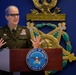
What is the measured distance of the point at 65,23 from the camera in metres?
4.05

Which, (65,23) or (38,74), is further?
(65,23)

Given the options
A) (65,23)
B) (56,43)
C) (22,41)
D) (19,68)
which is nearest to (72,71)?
(56,43)

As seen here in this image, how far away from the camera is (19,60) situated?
→ 1.87 metres

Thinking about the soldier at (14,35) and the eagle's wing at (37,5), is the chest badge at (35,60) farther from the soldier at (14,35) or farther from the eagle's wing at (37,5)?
the eagle's wing at (37,5)

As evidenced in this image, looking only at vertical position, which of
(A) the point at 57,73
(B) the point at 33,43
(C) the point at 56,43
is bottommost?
(A) the point at 57,73

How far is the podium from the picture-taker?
1.84 metres

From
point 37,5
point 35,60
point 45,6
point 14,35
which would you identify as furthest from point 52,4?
point 35,60

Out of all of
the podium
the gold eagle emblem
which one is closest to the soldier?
the podium

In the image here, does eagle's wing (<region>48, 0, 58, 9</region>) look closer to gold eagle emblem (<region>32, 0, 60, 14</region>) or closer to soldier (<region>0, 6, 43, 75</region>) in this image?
gold eagle emblem (<region>32, 0, 60, 14</region>)

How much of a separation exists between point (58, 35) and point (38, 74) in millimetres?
2185

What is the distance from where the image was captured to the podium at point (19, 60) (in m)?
1.84

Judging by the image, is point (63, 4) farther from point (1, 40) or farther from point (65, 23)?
point (1, 40)

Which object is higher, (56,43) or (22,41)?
(22,41)

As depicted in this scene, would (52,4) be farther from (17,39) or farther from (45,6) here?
(17,39)
